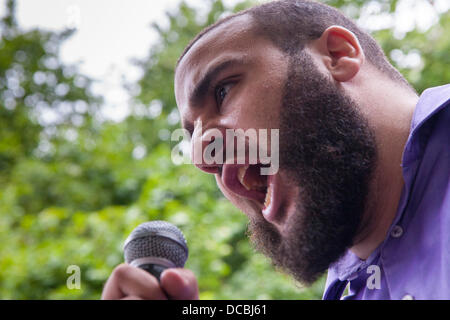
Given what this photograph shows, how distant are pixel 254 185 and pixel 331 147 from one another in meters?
0.21

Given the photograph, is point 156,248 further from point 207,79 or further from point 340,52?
point 340,52

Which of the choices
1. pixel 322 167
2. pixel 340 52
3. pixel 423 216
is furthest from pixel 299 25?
pixel 423 216

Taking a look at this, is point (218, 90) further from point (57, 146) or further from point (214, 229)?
point (57, 146)

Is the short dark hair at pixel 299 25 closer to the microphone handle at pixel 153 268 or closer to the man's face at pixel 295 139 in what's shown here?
the man's face at pixel 295 139

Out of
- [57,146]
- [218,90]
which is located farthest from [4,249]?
[218,90]

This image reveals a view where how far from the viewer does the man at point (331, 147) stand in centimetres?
80

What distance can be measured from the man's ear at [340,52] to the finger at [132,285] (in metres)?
0.60

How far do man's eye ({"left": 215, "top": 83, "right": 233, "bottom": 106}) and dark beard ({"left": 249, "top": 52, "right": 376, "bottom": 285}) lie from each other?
0.14 meters

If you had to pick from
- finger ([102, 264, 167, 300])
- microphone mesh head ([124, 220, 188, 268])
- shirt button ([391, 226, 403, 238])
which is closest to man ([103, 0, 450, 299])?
shirt button ([391, 226, 403, 238])

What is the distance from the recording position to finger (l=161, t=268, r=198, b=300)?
0.64m

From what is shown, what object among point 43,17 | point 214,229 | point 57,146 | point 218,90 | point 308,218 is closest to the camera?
point 308,218

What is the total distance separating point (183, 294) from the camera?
0.65m

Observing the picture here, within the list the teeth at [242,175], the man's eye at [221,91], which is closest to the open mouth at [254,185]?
the teeth at [242,175]

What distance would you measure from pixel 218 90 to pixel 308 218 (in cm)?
37
